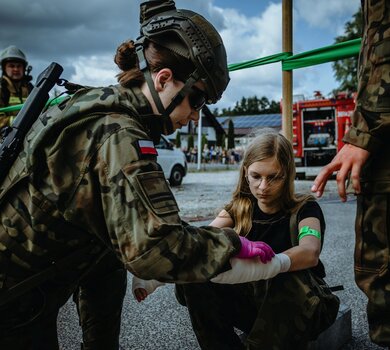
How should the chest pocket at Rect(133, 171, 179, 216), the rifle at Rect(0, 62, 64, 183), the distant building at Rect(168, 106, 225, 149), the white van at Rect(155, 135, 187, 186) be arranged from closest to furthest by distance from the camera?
the chest pocket at Rect(133, 171, 179, 216), the rifle at Rect(0, 62, 64, 183), the white van at Rect(155, 135, 187, 186), the distant building at Rect(168, 106, 225, 149)

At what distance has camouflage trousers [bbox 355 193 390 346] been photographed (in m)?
1.53

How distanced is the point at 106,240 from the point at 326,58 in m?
2.70

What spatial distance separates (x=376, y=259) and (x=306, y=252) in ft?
0.89

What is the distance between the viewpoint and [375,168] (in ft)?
5.10

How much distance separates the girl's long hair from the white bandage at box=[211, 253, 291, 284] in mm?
554

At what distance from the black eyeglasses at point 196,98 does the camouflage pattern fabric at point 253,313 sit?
749mm

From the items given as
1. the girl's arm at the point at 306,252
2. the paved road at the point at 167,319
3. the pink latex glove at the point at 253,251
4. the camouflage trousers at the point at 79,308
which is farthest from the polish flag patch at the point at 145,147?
the paved road at the point at 167,319

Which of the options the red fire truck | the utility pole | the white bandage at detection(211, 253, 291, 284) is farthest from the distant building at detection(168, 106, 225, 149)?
the white bandage at detection(211, 253, 291, 284)

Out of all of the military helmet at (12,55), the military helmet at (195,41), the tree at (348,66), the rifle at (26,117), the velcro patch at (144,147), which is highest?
the tree at (348,66)

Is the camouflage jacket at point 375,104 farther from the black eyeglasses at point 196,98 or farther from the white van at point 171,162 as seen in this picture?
the white van at point 171,162

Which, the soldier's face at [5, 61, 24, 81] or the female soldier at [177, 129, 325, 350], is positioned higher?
the soldier's face at [5, 61, 24, 81]

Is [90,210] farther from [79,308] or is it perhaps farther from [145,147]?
[79,308]

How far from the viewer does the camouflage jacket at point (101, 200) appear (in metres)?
1.18

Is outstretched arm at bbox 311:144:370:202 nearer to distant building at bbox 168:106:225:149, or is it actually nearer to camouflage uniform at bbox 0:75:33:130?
camouflage uniform at bbox 0:75:33:130
